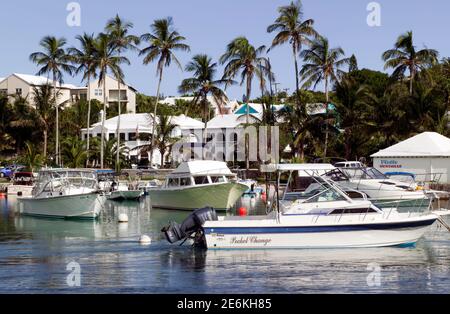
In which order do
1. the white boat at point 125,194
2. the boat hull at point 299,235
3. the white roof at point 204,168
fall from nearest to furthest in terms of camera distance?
the boat hull at point 299,235 → the white roof at point 204,168 → the white boat at point 125,194

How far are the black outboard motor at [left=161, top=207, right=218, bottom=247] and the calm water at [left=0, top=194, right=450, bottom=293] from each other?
0.71 meters

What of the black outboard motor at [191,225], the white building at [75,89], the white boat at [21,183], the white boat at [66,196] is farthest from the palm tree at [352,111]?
the white building at [75,89]

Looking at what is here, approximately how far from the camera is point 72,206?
43781 millimetres

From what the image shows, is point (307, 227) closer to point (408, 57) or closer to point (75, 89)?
point (408, 57)

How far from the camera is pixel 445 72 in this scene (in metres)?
86.1

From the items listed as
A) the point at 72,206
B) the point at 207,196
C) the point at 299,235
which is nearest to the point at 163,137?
the point at 207,196

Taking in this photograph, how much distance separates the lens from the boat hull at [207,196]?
1884 inches

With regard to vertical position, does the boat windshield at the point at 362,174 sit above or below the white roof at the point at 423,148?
below

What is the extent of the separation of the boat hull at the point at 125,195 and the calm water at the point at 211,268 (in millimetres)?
29122

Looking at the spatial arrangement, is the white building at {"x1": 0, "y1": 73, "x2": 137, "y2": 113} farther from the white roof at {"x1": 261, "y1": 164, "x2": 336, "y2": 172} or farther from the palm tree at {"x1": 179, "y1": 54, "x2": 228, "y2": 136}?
the white roof at {"x1": 261, "y1": 164, "x2": 336, "y2": 172}

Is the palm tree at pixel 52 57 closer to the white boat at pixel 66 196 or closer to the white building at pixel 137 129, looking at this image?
the white building at pixel 137 129

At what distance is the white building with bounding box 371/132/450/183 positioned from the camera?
5634 cm
